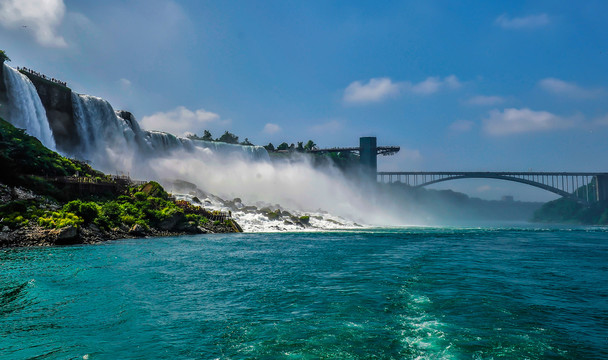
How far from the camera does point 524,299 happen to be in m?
9.62

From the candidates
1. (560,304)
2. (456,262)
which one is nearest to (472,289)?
(560,304)

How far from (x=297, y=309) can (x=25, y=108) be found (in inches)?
1468

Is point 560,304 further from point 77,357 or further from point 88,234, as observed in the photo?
point 88,234

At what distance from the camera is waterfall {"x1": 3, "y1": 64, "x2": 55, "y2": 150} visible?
1303 inches

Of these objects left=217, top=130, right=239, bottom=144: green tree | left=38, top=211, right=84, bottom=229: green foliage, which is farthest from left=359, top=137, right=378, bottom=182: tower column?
left=38, top=211, right=84, bottom=229: green foliage

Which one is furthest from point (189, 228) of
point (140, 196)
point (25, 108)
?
point (25, 108)

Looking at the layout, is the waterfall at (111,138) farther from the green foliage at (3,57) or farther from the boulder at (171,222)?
the boulder at (171,222)

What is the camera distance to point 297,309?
8695mm

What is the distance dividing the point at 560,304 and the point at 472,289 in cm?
213

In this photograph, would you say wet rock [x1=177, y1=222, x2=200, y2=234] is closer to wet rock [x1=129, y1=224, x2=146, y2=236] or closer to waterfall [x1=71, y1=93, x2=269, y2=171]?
wet rock [x1=129, y1=224, x2=146, y2=236]

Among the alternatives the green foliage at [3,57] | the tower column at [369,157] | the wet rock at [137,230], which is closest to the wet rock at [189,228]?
the wet rock at [137,230]

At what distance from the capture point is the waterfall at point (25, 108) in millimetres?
33094

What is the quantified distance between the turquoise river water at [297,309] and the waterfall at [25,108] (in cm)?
2322

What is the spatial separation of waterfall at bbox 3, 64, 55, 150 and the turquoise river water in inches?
914
